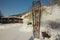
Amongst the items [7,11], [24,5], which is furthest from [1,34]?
[24,5]

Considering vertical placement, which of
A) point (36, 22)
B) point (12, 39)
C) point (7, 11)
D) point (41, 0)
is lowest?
point (12, 39)

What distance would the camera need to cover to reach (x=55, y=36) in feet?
8.75

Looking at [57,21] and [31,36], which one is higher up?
[57,21]

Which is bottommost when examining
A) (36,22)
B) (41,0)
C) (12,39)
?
(12,39)

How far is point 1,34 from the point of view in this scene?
270 cm

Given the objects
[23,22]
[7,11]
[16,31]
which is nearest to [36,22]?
[23,22]

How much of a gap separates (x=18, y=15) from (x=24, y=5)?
0.23m

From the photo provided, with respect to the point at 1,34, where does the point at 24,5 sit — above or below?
above

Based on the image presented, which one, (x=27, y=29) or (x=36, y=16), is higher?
(x=36, y=16)

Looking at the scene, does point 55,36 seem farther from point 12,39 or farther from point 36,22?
→ point 12,39

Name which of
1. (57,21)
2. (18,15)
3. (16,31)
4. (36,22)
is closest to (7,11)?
(18,15)

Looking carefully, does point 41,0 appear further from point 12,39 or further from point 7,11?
point 12,39

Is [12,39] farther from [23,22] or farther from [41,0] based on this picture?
[41,0]

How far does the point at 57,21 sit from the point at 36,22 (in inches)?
15.9
